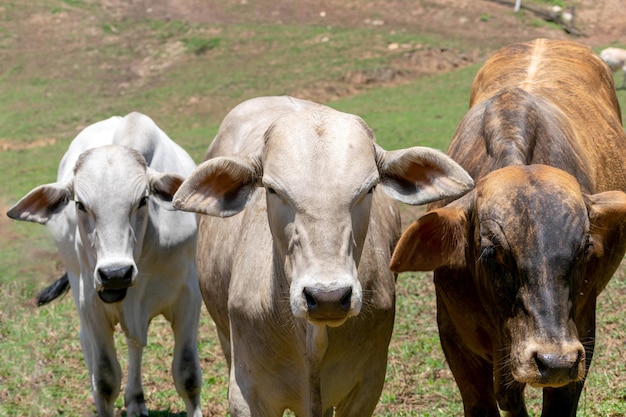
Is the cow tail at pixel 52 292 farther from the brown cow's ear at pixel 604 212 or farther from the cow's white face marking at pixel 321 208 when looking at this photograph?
the brown cow's ear at pixel 604 212

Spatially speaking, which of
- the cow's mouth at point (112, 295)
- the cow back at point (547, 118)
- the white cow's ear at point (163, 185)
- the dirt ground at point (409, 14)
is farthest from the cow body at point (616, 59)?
the cow's mouth at point (112, 295)

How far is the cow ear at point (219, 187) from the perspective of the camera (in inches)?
153

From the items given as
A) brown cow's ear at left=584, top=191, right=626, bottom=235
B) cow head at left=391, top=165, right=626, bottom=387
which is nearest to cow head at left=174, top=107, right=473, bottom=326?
cow head at left=391, top=165, right=626, bottom=387

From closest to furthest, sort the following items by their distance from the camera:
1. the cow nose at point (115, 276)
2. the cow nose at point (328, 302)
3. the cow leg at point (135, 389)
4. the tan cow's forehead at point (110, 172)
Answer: the cow nose at point (328, 302), the cow nose at point (115, 276), the tan cow's forehead at point (110, 172), the cow leg at point (135, 389)

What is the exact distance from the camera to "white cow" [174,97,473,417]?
3.56 m

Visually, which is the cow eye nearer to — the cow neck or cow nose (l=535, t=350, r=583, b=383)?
the cow neck

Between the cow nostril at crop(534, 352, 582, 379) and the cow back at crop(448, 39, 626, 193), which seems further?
the cow back at crop(448, 39, 626, 193)

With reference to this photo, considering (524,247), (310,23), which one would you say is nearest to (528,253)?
(524,247)

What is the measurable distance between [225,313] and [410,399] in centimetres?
195

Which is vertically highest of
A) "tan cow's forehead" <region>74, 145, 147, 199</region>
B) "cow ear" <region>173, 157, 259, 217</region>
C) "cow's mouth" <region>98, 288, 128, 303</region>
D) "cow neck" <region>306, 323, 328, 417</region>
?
"cow ear" <region>173, 157, 259, 217</region>

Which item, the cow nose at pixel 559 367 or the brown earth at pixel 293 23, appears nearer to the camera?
the cow nose at pixel 559 367

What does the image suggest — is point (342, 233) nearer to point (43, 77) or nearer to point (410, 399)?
point (410, 399)

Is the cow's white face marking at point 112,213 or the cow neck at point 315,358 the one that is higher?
the cow neck at point 315,358

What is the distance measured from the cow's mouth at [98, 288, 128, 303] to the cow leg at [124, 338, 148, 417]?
1330 millimetres
